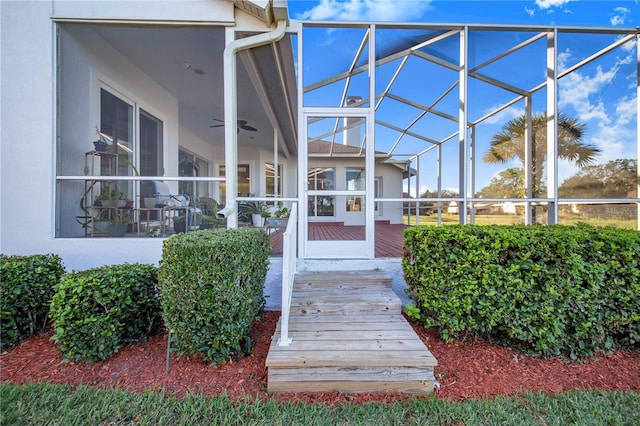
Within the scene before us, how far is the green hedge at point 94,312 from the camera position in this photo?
2.34 m

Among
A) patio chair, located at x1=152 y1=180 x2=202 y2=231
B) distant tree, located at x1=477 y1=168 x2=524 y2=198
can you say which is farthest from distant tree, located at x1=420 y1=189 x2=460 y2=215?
patio chair, located at x1=152 y1=180 x2=202 y2=231

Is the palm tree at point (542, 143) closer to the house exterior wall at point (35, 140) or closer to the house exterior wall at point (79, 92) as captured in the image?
the house exterior wall at point (35, 140)

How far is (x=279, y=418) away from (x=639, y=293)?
11.3ft

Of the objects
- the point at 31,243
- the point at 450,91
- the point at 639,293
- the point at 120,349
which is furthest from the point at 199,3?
the point at 639,293

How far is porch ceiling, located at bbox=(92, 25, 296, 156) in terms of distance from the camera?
400cm

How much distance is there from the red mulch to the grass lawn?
0.10 metres

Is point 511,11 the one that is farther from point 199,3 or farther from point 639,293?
point 199,3

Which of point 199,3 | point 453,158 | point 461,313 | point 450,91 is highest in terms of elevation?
point 199,3

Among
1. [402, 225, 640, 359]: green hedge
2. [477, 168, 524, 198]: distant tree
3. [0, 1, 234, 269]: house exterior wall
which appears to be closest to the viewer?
[402, 225, 640, 359]: green hedge

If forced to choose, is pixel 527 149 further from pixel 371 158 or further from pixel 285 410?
pixel 285 410

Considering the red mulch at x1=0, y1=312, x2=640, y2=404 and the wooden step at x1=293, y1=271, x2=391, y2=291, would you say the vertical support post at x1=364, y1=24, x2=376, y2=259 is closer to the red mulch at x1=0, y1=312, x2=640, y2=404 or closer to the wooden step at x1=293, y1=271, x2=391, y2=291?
the wooden step at x1=293, y1=271, x2=391, y2=291

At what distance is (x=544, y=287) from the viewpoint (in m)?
2.50

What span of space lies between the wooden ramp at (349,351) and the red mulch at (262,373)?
0.30ft

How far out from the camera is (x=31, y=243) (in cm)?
341
